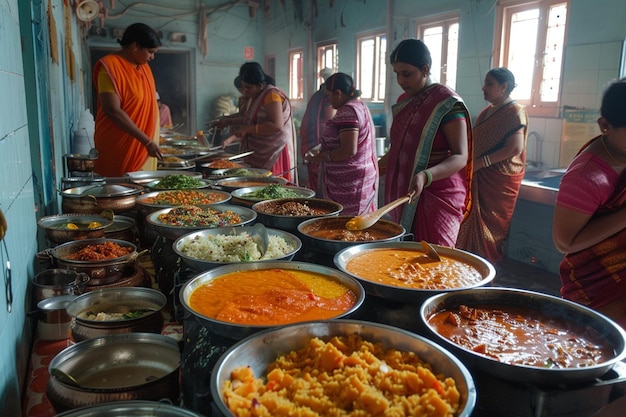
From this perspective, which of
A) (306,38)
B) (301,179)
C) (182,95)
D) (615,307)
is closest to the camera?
(615,307)

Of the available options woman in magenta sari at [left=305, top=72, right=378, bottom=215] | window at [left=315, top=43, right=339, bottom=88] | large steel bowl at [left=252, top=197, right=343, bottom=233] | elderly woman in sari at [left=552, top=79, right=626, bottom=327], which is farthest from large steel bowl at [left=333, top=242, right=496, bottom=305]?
window at [left=315, top=43, right=339, bottom=88]

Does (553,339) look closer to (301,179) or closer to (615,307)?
(615,307)

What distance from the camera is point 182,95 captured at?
1284 centimetres

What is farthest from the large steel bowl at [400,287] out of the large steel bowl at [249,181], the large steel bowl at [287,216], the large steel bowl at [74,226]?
the large steel bowl at [249,181]

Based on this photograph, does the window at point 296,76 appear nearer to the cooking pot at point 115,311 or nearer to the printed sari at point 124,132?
the printed sari at point 124,132

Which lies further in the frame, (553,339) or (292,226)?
(292,226)

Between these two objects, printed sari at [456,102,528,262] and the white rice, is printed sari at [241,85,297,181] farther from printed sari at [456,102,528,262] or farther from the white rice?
the white rice

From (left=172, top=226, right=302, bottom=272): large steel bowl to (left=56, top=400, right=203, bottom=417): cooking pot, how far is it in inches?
24.4

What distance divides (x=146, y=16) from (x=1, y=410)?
12087 millimetres

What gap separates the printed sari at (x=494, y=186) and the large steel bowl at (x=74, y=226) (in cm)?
347

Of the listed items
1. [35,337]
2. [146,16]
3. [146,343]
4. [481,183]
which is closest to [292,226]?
[146,343]

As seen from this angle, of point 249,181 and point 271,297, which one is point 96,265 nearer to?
point 271,297

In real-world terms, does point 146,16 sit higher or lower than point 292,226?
higher

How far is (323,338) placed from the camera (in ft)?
3.69
